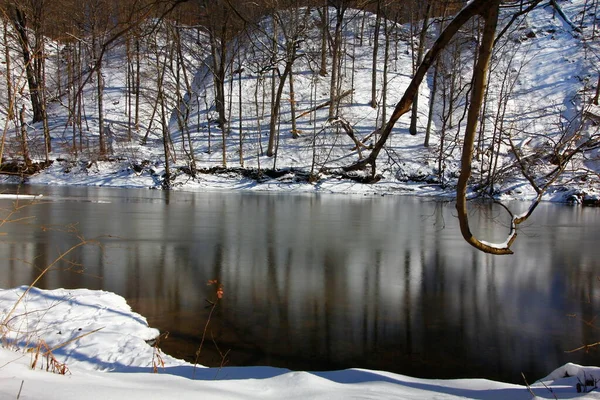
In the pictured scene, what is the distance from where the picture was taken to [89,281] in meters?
8.16

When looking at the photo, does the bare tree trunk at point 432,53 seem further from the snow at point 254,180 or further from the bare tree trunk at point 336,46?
the bare tree trunk at point 336,46

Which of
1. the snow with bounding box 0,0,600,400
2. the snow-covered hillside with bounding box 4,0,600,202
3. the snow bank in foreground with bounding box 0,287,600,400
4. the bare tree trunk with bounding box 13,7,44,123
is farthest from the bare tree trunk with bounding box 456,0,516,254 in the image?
the snow-covered hillside with bounding box 4,0,600,202

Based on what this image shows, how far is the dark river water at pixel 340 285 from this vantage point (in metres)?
5.78

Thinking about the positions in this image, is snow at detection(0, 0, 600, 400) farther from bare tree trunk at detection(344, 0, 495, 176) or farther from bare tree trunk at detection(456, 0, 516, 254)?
bare tree trunk at detection(456, 0, 516, 254)

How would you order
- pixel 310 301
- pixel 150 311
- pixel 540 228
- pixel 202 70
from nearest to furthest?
pixel 150 311 < pixel 310 301 < pixel 540 228 < pixel 202 70

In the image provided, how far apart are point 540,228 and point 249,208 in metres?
10.7

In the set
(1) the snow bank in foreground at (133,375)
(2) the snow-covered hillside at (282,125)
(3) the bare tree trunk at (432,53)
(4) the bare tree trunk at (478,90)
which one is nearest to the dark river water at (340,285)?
(1) the snow bank in foreground at (133,375)

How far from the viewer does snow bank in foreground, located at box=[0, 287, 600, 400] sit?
214 cm

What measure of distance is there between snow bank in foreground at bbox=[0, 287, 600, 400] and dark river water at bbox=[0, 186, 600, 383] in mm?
519

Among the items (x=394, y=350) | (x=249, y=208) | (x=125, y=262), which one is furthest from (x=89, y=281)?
(x=249, y=208)

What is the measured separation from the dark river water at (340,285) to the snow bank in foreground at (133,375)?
1.70 ft

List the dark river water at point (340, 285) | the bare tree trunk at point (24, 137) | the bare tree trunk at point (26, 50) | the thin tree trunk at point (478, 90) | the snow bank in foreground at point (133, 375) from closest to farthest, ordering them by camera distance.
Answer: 1. the snow bank in foreground at point (133, 375)
2. the thin tree trunk at point (478, 90)
3. the bare tree trunk at point (26, 50)
4. the bare tree trunk at point (24, 137)
5. the dark river water at point (340, 285)

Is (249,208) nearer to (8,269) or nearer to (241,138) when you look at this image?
(8,269)

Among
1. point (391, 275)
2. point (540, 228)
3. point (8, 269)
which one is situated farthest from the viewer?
point (540, 228)
